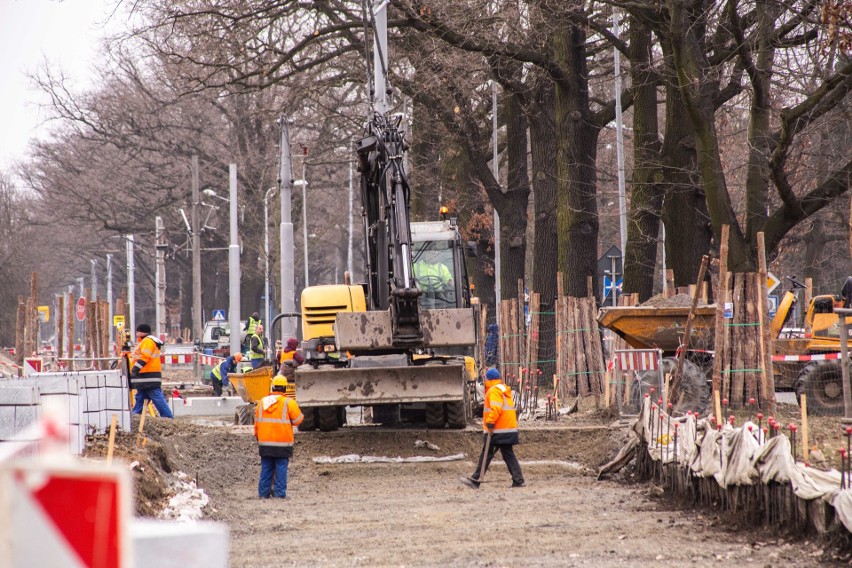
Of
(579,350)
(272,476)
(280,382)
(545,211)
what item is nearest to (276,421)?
(280,382)

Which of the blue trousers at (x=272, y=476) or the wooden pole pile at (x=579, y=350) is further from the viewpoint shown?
the wooden pole pile at (x=579, y=350)

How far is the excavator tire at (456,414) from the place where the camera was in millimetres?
16500

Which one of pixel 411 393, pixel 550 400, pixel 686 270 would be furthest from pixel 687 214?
pixel 411 393

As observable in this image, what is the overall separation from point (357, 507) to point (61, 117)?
1365 inches

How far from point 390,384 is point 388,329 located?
787 mm

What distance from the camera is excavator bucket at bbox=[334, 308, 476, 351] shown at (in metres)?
15.8

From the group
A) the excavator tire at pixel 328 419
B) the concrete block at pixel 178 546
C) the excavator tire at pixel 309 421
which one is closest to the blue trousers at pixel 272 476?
the excavator tire at pixel 328 419

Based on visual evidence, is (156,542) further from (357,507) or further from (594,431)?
(594,431)

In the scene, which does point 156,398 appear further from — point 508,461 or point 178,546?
point 178,546

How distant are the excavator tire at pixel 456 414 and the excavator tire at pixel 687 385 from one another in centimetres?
259

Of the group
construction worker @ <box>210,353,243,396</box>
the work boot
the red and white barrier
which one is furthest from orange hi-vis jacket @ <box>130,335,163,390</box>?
construction worker @ <box>210,353,243,396</box>

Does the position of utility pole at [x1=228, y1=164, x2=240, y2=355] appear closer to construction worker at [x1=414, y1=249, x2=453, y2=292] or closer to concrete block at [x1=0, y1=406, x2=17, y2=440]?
construction worker at [x1=414, y1=249, x2=453, y2=292]

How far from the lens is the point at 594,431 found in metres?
17.2

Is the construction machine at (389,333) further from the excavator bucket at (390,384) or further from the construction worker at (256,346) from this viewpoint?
the construction worker at (256,346)
